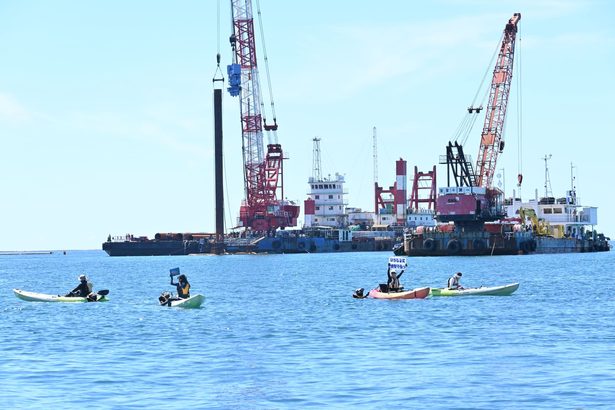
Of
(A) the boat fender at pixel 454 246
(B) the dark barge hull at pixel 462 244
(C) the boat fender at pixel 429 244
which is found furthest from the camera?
(C) the boat fender at pixel 429 244

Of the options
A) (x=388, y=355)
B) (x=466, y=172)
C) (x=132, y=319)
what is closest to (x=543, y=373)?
(x=388, y=355)

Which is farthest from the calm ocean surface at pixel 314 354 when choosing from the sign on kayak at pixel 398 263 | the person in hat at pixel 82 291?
the sign on kayak at pixel 398 263

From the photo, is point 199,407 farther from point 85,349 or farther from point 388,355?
point 85,349

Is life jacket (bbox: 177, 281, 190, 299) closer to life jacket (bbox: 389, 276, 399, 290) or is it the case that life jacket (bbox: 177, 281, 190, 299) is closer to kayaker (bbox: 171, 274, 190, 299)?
kayaker (bbox: 171, 274, 190, 299)

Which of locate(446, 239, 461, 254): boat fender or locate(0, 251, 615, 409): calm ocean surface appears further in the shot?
locate(446, 239, 461, 254): boat fender

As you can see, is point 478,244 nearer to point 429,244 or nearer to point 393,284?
point 429,244

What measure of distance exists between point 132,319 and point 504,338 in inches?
864

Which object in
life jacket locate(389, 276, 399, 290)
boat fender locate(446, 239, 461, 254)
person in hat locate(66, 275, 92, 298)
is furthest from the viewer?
boat fender locate(446, 239, 461, 254)

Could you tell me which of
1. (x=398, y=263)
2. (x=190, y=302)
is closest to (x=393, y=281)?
(x=398, y=263)

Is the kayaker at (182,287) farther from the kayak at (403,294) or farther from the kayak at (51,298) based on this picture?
the kayak at (403,294)

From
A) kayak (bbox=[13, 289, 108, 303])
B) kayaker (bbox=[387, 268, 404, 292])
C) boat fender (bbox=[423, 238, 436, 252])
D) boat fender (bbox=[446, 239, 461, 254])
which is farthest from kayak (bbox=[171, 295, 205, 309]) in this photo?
boat fender (bbox=[423, 238, 436, 252])

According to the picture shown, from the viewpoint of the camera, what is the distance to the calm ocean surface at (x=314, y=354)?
112 ft

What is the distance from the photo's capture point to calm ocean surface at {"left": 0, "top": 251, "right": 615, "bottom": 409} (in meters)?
34.2

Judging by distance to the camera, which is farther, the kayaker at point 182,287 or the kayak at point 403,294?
the kayak at point 403,294
